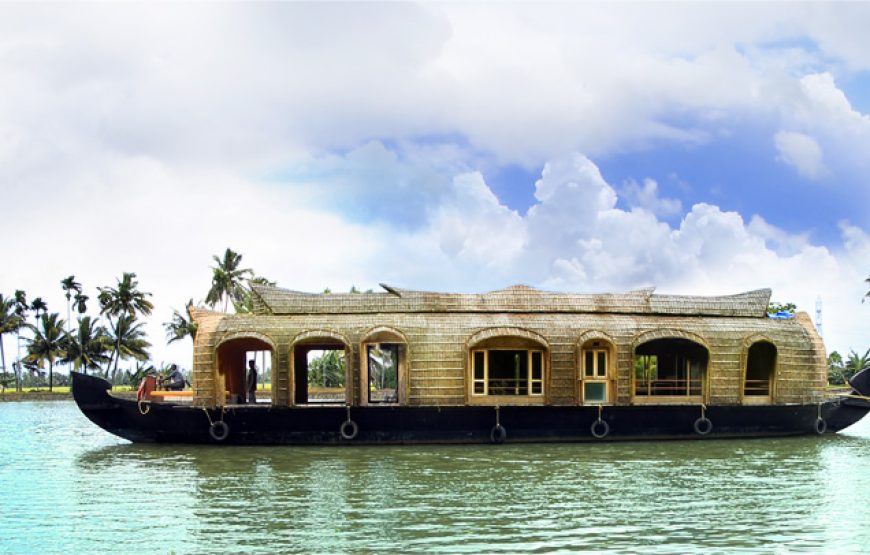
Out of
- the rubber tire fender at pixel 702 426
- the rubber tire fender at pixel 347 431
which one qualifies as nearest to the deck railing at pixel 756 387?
the rubber tire fender at pixel 702 426

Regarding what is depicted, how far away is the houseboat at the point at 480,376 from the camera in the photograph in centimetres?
Answer: 1906

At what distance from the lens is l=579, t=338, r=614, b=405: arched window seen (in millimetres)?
19797

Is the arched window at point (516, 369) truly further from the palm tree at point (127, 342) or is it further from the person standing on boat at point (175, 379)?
the palm tree at point (127, 342)

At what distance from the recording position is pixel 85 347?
56438 millimetres

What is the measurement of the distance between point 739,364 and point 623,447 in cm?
350

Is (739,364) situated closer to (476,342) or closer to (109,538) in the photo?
(476,342)

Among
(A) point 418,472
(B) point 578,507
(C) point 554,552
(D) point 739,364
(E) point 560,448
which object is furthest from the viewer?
(D) point 739,364

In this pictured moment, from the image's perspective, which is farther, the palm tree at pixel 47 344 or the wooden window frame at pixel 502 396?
the palm tree at pixel 47 344

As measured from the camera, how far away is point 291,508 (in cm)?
1244

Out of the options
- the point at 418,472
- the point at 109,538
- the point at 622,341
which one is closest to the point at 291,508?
the point at 109,538

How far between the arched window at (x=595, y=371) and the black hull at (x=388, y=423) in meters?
0.43

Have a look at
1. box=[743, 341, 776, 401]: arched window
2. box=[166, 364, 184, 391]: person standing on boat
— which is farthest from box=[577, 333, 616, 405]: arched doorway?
box=[166, 364, 184, 391]: person standing on boat

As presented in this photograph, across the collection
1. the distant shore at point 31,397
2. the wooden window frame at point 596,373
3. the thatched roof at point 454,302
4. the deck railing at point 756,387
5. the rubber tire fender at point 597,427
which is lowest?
the distant shore at point 31,397

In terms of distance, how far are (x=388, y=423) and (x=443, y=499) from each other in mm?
6061
